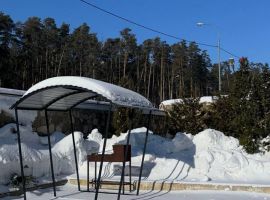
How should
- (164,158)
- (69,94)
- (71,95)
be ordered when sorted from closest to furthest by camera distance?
(69,94)
(71,95)
(164,158)

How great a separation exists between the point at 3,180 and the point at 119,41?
3964 centimetres

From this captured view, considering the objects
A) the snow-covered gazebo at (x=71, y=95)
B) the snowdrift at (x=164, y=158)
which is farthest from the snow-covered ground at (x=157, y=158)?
the snow-covered gazebo at (x=71, y=95)

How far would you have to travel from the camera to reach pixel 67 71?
43688 mm

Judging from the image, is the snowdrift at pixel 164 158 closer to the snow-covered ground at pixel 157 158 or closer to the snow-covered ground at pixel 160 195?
the snow-covered ground at pixel 157 158

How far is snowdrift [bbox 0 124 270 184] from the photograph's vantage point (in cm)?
1183

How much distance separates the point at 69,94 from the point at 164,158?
4.32 m

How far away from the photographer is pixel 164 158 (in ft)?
44.3

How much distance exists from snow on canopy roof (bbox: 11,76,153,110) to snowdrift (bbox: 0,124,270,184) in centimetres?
171

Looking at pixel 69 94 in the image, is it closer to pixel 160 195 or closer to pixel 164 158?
pixel 160 195

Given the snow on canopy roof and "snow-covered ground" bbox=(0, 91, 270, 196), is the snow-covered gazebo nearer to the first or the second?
the snow on canopy roof


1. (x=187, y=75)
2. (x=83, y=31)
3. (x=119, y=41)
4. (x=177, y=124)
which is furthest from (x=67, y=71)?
(x=177, y=124)

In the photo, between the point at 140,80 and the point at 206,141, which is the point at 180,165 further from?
the point at 140,80

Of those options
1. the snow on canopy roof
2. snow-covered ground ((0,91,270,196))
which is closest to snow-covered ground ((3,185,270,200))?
snow-covered ground ((0,91,270,196))

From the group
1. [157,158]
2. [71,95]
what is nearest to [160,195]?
[157,158]
